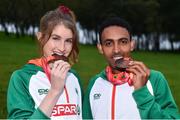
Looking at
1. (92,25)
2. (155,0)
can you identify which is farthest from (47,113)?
(92,25)

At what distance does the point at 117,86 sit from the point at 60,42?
72cm

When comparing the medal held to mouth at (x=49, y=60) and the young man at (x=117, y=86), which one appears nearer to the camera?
the medal held to mouth at (x=49, y=60)

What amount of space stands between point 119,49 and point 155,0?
8341 centimetres

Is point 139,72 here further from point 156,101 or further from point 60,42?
point 60,42

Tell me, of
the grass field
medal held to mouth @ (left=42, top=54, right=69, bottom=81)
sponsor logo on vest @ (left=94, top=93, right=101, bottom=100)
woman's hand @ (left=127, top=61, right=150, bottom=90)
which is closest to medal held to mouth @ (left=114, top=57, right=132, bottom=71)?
woman's hand @ (left=127, top=61, right=150, bottom=90)

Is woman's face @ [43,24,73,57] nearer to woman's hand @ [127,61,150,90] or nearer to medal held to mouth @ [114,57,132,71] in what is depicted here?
medal held to mouth @ [114,57,132,71]

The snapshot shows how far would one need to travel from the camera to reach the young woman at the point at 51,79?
129 inches

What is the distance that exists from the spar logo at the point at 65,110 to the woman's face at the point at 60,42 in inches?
16.3

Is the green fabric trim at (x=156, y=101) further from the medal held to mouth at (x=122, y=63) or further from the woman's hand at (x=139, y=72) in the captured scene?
the medal held to mouth at (x=122, y=63)

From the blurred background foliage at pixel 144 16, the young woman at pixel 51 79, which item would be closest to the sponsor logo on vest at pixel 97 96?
the young woman at pixel 51 79

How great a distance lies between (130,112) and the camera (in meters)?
3.96

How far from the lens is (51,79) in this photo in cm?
329

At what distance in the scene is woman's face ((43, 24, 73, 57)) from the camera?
145 inches

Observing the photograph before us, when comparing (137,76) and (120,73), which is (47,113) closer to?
(137,76)
